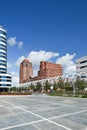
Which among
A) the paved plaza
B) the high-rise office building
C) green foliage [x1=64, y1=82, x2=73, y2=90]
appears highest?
the high-rise office building

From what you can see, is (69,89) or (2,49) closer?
(69,89)

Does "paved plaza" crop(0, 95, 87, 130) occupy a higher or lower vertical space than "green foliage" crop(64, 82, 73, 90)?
lower

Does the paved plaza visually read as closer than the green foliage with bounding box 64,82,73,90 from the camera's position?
Yes

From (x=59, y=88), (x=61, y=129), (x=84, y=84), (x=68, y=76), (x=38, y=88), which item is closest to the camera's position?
(x=61, y=129)

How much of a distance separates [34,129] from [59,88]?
9565 cm

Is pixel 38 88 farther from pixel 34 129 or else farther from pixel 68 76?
pixel 34 129

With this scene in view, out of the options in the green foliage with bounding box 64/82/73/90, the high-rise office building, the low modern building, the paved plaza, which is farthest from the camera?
the high-rise office building

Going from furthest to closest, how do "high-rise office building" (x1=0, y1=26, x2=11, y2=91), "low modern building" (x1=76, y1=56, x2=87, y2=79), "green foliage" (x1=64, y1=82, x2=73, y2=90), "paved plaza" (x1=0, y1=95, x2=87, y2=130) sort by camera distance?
"high-rise office building" (x1=0, y1=26, x2=11, y2=91) → "low modern building" (x1=76, y1=56, x2=87, y2=79) → "green foliage" (x1=64, y1=82, x2=73, y2=90) → "paved plaza" (x1=0, y1=95, x2=87, y2=130)

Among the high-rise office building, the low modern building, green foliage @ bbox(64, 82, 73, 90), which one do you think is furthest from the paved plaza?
the high-rise office building

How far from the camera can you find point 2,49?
131500 millimetres

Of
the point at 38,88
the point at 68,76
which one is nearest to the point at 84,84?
the point at 68,76

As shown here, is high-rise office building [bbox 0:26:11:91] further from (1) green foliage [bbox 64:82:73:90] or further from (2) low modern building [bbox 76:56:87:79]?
(1) green foliage [bbox 64:82:73:90]

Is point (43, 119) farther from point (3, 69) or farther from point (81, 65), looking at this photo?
point (3, 69)

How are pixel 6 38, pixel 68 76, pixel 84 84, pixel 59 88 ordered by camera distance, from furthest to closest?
1. pixel 6 38
2. pixel 68 76
3. pixel 59 88
4. pixel 84 84
